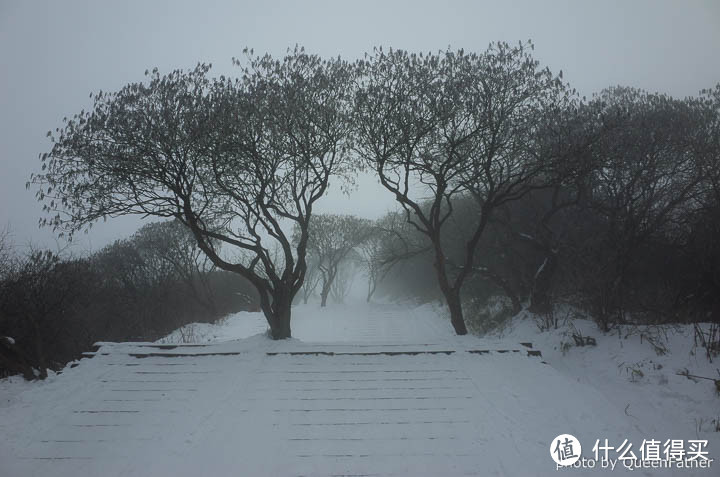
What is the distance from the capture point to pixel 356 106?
11.3 m

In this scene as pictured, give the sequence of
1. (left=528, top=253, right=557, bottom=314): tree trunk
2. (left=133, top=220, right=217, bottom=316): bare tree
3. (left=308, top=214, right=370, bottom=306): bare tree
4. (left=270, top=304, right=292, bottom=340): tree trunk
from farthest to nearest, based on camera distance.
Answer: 1. (left=308, top=214, right=370, bottom=306): bare tree
2. (left=133, top=220, right=217, bottom=316): bare tree
3. (left=528, top=253, right=557, bottom=314): tree trunk
4. (left=270, top=304, right=292, bottom=340): tree trunk

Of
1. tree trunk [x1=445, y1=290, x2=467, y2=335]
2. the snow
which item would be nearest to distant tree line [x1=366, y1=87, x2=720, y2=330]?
tree trunk [x1=445, y1=290, x2=467, y2=335]

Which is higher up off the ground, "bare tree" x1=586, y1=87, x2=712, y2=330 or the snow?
"bare tree" x1=586, y1=87, x2=712, y2=330

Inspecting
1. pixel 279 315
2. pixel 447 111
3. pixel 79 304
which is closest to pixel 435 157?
pixel 447 111

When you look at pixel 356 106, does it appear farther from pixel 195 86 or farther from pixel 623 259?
pixel 623 259

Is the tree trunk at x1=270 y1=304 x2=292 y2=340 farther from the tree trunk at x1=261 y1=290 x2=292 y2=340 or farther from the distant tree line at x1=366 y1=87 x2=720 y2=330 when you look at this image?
the distant tree line at x1=366 y1=87 x2=720 y2=330

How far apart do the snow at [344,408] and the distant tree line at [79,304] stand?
2098 millimetres

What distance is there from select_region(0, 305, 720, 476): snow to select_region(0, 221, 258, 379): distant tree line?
2098 millimetres

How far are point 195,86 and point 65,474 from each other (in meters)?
8.90

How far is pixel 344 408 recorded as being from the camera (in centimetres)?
582

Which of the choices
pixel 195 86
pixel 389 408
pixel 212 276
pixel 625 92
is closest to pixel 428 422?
pixel 389 408

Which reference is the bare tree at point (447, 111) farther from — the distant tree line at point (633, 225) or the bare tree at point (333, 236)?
the bare tree at point (333, 236)

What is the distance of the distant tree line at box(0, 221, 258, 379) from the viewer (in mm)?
14882

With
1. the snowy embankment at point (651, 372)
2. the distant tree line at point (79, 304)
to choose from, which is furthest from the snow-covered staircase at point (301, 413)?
the distant tree line at point (79, 304)
